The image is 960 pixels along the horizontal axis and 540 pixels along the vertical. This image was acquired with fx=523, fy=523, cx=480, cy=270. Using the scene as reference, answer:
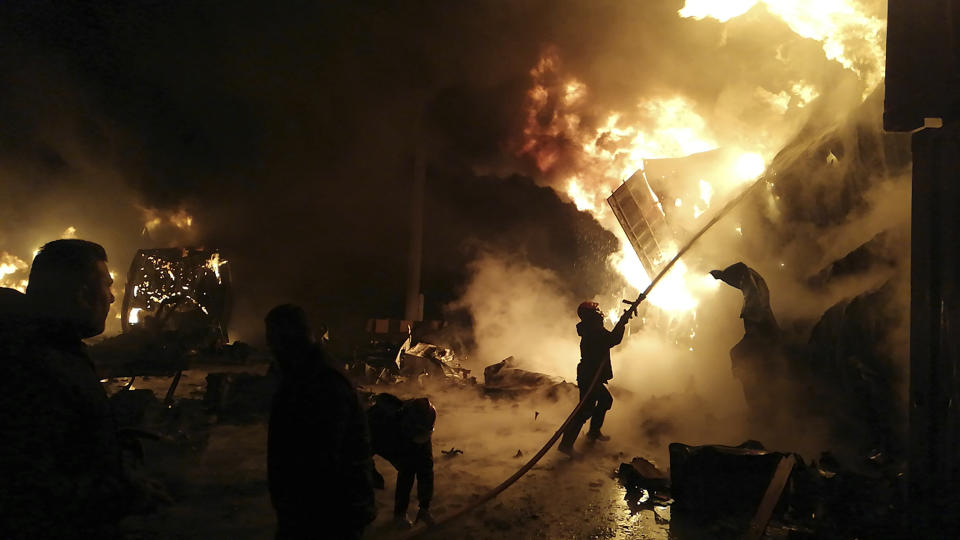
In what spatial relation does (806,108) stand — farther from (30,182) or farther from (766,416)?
(30,182)

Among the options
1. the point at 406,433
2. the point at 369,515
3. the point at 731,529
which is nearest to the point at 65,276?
the point at 369,515

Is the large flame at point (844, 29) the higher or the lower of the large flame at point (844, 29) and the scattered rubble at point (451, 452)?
the higher

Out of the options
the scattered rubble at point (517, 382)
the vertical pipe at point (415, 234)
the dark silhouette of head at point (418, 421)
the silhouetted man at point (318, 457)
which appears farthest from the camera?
the vertical pipe at point (415, 234)

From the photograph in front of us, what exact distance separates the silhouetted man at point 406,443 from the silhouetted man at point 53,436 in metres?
2.79

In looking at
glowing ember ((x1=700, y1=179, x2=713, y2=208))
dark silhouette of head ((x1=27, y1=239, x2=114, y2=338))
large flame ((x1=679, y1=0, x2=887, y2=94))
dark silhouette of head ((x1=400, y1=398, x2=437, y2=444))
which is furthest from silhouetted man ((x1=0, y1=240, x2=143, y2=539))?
glowing ember ((x1=700, y1=179, x2=713, y2=208))

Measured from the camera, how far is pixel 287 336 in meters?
2.59

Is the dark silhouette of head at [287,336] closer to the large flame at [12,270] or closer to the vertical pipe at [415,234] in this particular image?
the vertical pipe at [415,234]

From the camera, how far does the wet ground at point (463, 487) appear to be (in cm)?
477

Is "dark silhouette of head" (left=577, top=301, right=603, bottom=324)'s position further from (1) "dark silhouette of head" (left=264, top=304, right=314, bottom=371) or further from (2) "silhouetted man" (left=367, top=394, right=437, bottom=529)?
(1) "dark silhouette of head" (left=264, top=304, right=314, bottom=371)

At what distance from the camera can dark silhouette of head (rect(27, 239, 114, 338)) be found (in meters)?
2.29

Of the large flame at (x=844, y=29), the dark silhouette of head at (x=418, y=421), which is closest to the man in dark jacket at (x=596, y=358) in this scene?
Answer: the dark silhouette of head at (x=418, y=421)

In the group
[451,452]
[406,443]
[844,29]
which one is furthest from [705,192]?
[406,443]

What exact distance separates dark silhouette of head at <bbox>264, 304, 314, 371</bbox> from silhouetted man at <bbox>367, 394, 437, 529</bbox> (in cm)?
233

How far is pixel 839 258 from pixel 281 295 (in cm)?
1941
